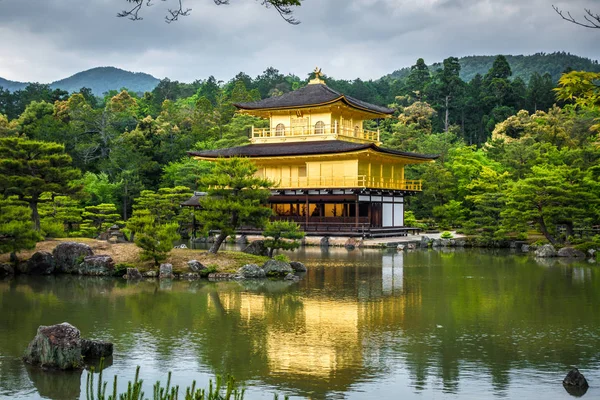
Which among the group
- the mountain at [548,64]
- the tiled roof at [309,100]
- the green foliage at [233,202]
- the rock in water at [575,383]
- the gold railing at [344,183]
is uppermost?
the mountain at [548,64]

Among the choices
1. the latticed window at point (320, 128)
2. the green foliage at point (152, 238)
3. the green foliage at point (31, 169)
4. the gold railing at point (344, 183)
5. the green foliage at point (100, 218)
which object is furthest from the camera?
the latticed window at point (320, 128)

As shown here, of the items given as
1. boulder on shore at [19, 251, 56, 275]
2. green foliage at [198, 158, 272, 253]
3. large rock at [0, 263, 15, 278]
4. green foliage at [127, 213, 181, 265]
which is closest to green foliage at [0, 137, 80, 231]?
boulder on shore at [19, 251, 56, 275]

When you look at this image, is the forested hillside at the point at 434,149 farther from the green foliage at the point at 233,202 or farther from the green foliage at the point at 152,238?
the green foliage at the point at 233,202

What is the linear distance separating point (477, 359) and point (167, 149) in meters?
45.1

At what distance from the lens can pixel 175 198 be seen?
41062 millimetres

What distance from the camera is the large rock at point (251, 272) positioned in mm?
21031

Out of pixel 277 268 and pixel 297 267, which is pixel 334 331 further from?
pixel 297 267

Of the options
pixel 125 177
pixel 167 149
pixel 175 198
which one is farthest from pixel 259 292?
pixel 167 149

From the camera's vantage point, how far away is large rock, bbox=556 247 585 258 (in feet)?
94.5

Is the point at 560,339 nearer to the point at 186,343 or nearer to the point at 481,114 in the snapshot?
the point at 186,343

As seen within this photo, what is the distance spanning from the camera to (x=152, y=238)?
824 inches

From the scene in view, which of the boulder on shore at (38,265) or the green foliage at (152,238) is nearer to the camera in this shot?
the green foliage at (152,238)

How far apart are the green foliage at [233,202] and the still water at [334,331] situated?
2.82 meters

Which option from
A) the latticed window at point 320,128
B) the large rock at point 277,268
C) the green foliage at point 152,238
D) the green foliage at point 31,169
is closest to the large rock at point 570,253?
the large rock at point 277,268
